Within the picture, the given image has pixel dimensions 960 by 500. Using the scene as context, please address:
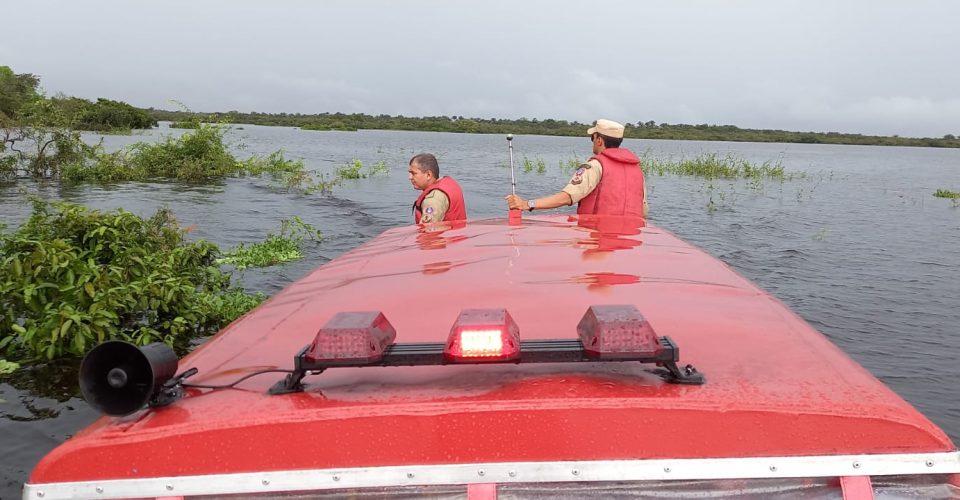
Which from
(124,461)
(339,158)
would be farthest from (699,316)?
(339,158)

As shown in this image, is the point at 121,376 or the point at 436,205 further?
the point at 436,205

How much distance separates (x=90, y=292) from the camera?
5762 mm

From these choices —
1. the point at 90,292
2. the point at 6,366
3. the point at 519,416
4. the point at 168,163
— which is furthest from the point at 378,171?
the point at 519,416

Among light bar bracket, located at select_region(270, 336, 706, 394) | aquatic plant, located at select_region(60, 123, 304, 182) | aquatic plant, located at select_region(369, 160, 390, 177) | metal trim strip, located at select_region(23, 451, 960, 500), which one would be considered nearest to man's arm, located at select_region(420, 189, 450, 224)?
light bar bracket, located at select_region(270, 336, 706, 394)

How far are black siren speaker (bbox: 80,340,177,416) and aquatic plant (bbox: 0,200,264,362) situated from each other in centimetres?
391

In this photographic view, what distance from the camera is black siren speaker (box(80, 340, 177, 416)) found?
187cm

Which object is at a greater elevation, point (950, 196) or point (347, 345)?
point (347, 345)

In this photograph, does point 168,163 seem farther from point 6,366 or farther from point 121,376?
point 121,376

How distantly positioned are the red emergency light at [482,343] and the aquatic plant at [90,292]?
4.49 meters

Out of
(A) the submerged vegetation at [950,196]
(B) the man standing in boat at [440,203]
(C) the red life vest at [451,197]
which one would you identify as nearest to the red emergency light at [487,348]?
(B) the man standing in boat at [440,203]

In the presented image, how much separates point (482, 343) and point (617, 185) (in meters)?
4.92

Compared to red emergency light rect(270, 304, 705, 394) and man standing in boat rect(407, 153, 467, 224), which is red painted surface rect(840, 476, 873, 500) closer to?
red emergency light rect(270, 304, 705, 394)

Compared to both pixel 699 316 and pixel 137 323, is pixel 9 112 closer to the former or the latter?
pixel 137 323

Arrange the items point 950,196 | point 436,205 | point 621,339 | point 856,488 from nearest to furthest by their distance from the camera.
A: point 856,488, point 621,339, point 436,205, point 950,196
